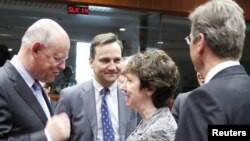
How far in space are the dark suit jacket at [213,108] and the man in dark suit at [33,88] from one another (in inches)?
25.6

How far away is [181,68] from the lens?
7.94 m

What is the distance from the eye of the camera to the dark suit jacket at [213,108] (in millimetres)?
1476

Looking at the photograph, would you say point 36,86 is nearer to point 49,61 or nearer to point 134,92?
point 49,61

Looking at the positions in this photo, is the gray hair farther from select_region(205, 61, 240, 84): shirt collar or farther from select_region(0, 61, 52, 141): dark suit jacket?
select_region(0, 61, 52, 141): dark suit jacket

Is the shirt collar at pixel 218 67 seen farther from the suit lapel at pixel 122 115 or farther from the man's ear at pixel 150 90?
the suit lapel at pixel 122 115

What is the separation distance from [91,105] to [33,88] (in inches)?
32.8

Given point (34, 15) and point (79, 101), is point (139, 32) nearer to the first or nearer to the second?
point (34, 15)

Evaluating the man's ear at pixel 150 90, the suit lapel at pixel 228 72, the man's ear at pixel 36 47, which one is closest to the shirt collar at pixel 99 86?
the man's ear at pixel 150 90

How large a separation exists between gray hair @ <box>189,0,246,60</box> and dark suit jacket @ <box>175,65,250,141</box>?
5.2 inches

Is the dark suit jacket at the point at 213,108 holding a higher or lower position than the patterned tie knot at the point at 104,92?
higher

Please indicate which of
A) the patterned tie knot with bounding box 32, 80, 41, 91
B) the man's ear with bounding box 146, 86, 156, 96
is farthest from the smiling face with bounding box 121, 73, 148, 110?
the patterned tie knot with bounding box 32, 80, 41, 91

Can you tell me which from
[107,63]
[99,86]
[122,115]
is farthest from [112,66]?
[122,115]

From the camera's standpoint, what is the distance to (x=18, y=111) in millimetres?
1916

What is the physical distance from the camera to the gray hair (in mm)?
1614
